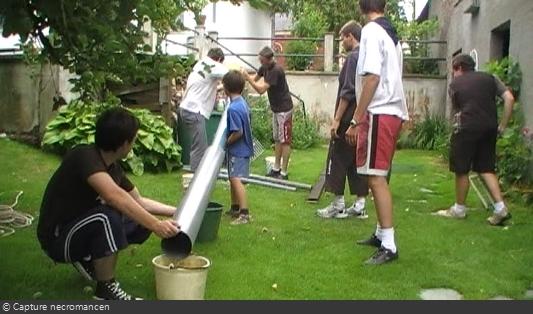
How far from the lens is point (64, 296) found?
3.68m

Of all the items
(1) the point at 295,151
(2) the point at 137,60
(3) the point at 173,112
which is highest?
(2) the point at 137,60

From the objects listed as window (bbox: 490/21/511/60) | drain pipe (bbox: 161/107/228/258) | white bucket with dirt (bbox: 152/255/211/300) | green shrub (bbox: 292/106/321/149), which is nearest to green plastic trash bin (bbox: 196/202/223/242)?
drain pipe (bbox: 161/107/228/258)

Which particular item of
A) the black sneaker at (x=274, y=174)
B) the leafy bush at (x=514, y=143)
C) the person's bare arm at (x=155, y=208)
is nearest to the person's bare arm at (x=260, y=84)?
the black sneaker at (x=274, y=174)

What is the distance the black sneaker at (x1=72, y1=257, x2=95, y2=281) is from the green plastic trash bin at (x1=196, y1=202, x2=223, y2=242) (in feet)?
3.60

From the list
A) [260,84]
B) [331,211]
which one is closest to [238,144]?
[331,211]

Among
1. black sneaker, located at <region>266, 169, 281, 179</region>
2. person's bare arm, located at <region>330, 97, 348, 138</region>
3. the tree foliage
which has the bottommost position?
black sneaker, located at <region>266, 169, 281, 179</region>

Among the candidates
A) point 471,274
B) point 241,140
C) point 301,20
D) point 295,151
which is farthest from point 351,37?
point 301,20

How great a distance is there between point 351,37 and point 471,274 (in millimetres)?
2437

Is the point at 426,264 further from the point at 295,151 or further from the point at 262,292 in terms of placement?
the point at 295,151

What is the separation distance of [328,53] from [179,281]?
11.8 metres

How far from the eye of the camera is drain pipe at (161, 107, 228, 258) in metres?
3.51

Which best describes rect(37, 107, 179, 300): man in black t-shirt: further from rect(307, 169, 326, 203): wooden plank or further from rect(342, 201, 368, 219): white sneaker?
rect(307, 169, 326, 203): wooden plank

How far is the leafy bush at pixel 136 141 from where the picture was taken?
327 inches

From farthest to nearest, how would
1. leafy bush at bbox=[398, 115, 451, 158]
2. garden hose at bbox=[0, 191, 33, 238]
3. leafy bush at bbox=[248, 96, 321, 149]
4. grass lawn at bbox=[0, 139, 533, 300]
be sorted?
leafy bush at bbox=[398, 115, 451, 158] → leafy bush at bbox=[248, 96, 321, 149] → garden hose at bbox=[0, 191, 33, 238] → grass lawn at bbox=[0, 139, 533, 300]
